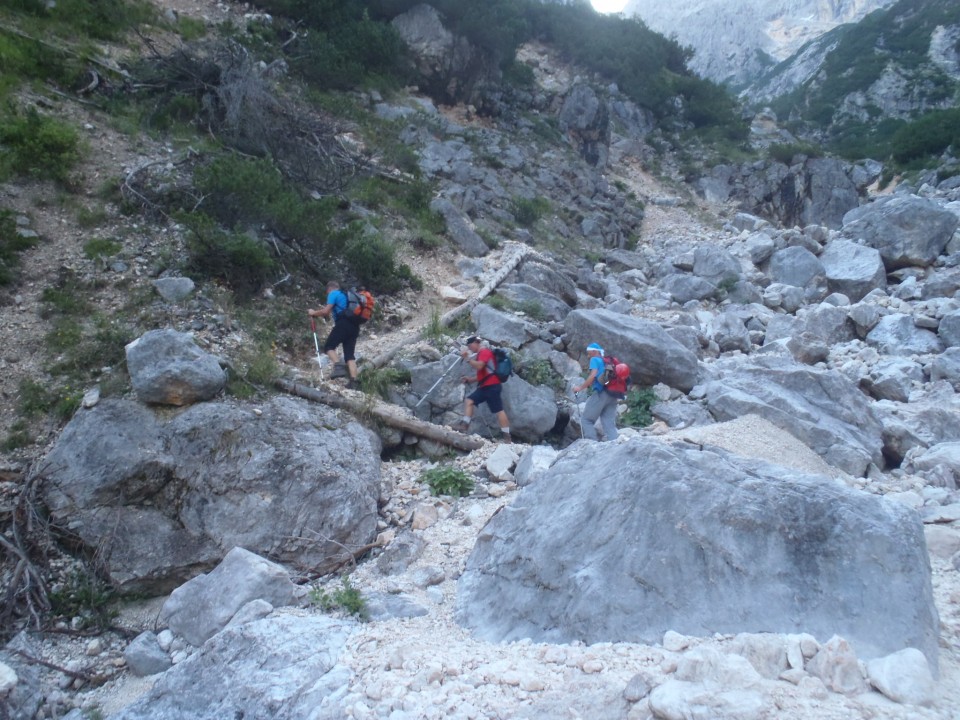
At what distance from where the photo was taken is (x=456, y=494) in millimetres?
6641

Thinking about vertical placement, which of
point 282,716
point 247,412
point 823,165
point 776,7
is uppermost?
point 776,7

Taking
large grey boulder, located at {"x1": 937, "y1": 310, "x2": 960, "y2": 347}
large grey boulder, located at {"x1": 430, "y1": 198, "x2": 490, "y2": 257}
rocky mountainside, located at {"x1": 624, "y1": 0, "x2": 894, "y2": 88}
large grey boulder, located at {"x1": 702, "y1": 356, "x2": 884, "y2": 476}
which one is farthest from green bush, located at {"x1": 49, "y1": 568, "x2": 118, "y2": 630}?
rocky mountainside, located at {"x1": 624, "y1": 0, "x2": 894, "y2": 88}

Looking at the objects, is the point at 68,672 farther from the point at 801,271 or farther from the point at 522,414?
the point at 801,271

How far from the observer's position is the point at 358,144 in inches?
634

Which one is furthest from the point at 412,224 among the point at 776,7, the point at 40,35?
the point at 776,7

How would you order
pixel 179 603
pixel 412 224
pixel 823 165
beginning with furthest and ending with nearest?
pixel 823 165
pixel 412 224
pixel 179 603

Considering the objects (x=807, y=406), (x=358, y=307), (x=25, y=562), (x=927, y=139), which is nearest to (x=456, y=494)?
(x=358, y=307)

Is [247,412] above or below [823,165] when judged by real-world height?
below

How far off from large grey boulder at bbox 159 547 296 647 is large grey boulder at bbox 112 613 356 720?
0.81 metres

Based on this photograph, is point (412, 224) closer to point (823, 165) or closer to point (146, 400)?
point (146, 400)

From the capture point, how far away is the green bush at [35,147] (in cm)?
936

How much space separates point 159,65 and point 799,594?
1424 cm

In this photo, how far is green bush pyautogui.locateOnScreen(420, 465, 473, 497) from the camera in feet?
21.9

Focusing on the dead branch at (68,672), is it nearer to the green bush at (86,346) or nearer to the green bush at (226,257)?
the green bush at (86,346)
